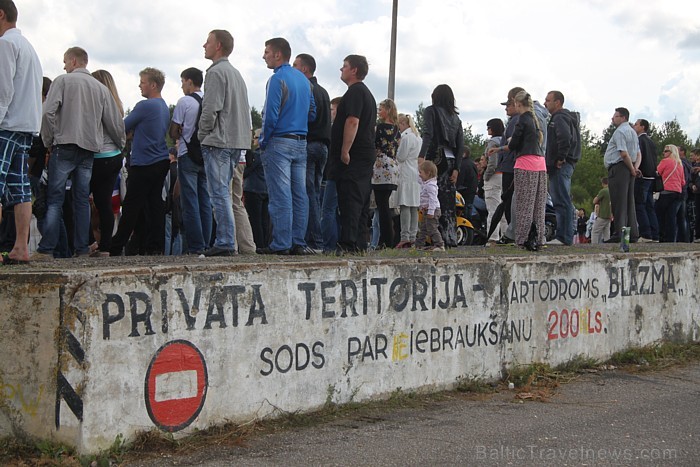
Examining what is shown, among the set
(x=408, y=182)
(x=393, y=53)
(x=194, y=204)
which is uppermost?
(x=393, y=53)

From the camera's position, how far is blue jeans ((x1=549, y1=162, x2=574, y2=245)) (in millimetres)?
10562

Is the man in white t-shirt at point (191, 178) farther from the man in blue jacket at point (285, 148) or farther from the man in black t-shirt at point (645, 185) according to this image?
the man in black t-shirt at point (645, 185)

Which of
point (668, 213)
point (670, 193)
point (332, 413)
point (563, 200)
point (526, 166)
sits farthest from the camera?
point (668, 213)

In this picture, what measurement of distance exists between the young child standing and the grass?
98.1 inches

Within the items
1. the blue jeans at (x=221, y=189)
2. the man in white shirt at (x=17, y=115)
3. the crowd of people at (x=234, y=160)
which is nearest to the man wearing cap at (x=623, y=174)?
the crowd of people at (x=234, y=160)

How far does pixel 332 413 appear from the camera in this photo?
5730mm

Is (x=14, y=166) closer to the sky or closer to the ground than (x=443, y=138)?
closer to the ground

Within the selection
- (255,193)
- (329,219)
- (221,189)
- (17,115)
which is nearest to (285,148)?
(221,189)

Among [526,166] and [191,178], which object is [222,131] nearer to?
[191,178]

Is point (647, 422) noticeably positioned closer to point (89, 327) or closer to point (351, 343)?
point (351, 343)

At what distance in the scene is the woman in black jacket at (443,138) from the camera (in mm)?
9844

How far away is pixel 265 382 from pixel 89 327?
1284 mm

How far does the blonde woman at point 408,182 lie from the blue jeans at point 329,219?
168 cm

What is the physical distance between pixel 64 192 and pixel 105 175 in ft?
2.58
